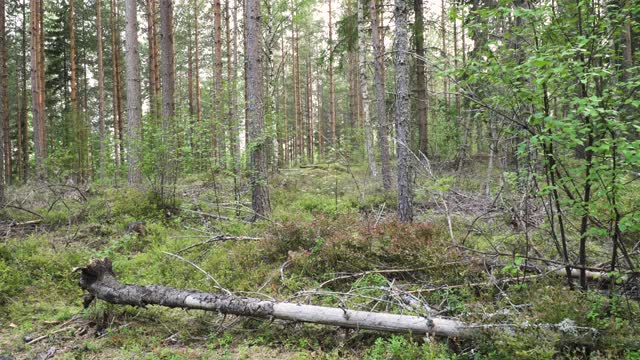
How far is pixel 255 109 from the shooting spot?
7.93 metres

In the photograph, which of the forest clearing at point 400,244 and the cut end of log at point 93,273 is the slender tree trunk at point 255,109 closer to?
the forest clearing at point 400,244

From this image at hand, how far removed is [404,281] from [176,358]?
286 centimetres

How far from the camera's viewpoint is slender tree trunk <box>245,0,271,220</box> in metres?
7.84

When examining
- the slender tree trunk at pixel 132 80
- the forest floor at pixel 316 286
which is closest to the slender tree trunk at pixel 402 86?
the forest floor at pixel 316 286

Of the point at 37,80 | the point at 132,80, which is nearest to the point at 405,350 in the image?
the point at 132,80

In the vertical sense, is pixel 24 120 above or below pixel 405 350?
above

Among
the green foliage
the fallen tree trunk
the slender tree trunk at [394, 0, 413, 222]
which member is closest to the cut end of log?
the fallen tree trunk

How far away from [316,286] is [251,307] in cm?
104

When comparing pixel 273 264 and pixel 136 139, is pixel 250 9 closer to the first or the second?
pixel 136 139

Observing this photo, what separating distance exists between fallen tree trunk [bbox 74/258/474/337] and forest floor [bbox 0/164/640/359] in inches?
5.0

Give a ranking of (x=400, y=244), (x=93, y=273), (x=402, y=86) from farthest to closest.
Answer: (x=402, y=86) → (x=400, y=244) → (x=93, y=273)

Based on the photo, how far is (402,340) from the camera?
338 cm

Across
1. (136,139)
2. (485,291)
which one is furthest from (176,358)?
(136,139)

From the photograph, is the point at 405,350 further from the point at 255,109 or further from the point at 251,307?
the point at 255,109
